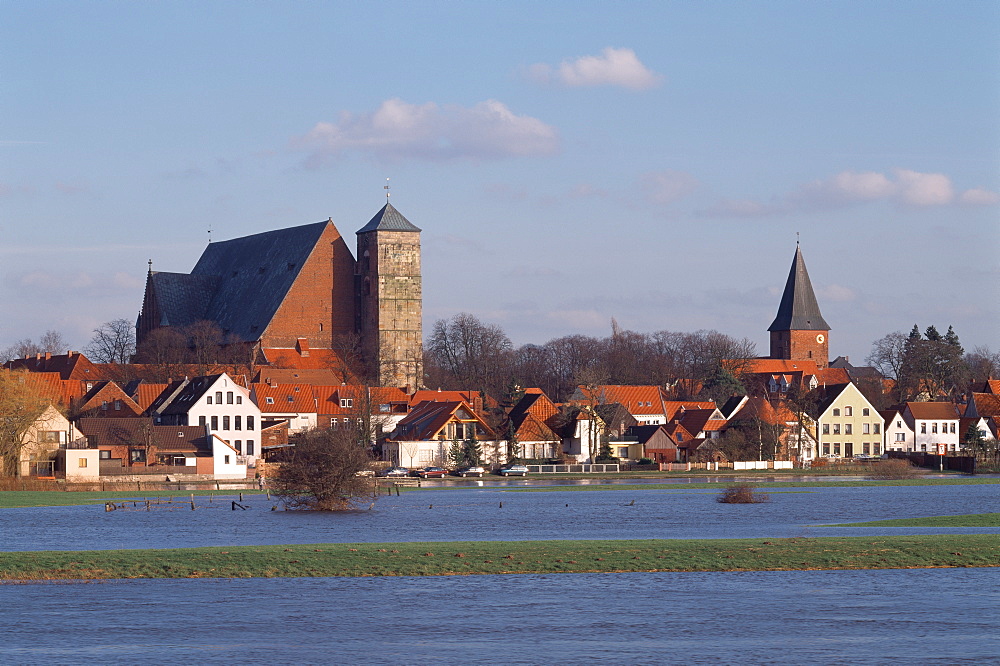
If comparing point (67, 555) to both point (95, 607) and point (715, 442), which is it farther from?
point (715, 442)

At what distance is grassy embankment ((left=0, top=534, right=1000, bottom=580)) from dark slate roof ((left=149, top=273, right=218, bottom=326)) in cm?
12586

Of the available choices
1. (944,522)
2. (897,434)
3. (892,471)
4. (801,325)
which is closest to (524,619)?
(944,522)

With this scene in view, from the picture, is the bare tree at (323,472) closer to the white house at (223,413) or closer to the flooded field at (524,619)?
the flooded field at (524,619)

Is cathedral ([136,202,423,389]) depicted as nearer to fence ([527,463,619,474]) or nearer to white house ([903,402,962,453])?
fence ([527,463,619,474])

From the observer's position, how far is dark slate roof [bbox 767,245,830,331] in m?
189

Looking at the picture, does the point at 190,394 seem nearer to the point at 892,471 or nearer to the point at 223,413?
the point at 223,413

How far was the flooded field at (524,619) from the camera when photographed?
772 inches

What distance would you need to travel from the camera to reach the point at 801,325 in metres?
189

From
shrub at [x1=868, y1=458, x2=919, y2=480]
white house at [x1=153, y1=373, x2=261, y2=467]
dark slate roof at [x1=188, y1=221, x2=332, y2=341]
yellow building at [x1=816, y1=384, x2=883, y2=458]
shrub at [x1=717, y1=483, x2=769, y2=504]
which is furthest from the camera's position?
dark slate roof at [x1=188, y1=221, x2=332, y2=341]

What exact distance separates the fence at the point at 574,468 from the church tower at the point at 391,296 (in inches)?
1860

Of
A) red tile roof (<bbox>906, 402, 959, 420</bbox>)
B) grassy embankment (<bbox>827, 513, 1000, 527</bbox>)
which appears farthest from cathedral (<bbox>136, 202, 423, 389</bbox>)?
grassy embankment (<bbox>827, 513, 1000, 527</bbox>)

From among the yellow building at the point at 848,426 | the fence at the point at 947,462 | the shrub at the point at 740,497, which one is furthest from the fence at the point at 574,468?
the shrub at the point at 740,497

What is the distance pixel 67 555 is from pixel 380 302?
4470 inches

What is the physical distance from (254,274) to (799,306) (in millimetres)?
75640
